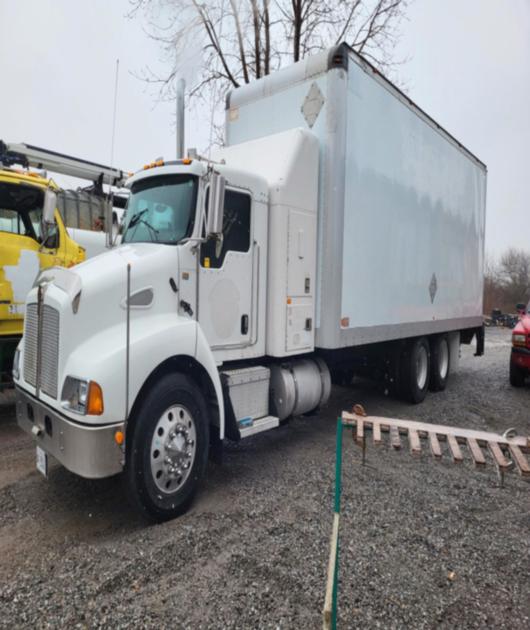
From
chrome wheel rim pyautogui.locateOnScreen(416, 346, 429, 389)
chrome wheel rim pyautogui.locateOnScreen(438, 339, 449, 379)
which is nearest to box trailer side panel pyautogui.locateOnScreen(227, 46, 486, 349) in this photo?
chrome wheel rim pyautogui.locateOnScreen(416, 346, 429, 389)

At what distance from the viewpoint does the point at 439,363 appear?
865 centimetres

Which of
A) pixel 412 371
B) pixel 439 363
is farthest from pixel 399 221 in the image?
pixel 439 363

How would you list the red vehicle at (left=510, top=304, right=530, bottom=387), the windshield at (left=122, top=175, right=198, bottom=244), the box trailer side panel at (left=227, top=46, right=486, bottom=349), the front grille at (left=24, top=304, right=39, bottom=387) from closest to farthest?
the front grille at (left=24, top=304, right=39, bottom=387), the windshield at (left=122, top=175, right=198, bottom=244), the box trailer side panel at (left=227, top=46, right=486, bottom=349), the red vehicle at (left=510, top=304, right=530, bottom=387)

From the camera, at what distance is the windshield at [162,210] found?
13.3 feet

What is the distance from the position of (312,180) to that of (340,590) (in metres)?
3.95

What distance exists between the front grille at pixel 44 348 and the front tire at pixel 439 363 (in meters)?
6.79

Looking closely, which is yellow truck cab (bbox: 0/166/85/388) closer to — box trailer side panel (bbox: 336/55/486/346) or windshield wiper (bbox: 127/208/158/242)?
windshield wiper (bbox: 127/208/158/242)

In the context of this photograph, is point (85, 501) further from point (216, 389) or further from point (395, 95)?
point (395, 95)

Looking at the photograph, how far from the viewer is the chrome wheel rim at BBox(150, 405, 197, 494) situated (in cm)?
355

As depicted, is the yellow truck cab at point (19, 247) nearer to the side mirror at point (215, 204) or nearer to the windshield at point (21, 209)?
the windshield at point (21, 209)

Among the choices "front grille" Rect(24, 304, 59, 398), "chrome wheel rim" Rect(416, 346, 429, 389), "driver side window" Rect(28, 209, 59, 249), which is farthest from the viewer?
"chrome wheel rim" Rect(416, 346, 429, 389)

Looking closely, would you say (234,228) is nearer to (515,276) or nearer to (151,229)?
(151,229)

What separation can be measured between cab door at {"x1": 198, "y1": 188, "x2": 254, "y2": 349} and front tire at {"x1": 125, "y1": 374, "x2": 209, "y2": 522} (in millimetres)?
688

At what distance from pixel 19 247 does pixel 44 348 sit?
2.79 m
